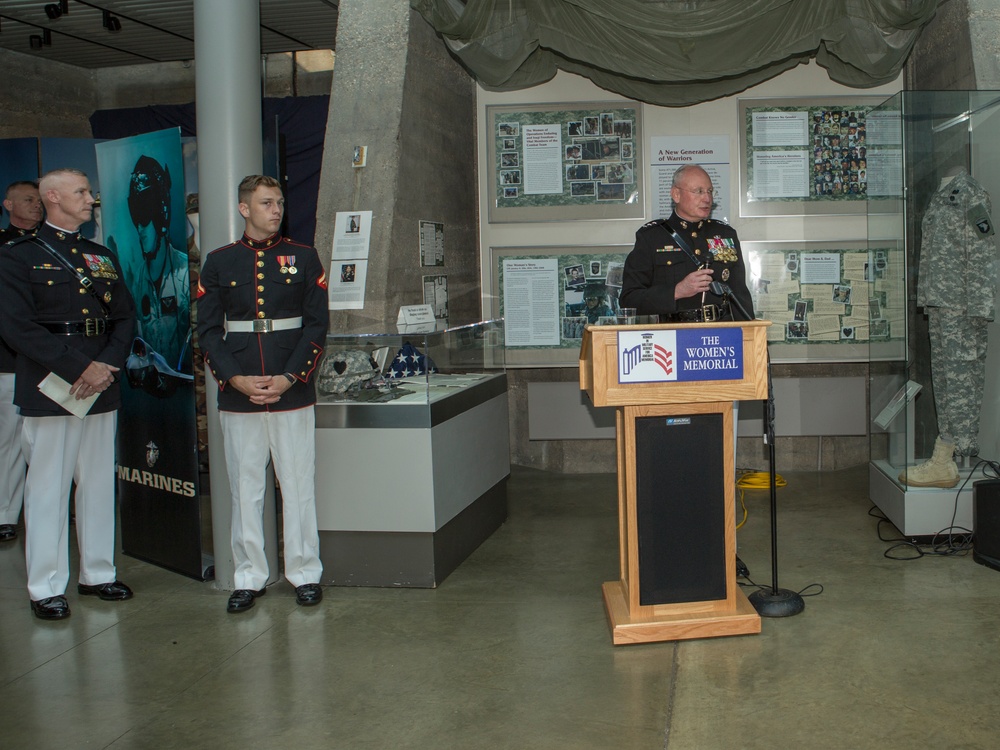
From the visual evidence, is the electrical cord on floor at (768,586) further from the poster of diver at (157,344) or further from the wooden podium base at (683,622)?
the poster of diver at (157,344)

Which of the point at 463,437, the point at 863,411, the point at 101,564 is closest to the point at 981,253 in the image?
the point at 863,411

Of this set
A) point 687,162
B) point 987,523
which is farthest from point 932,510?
point 687,162

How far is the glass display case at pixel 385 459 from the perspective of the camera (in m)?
4.16

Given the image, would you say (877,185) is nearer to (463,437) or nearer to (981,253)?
(981,253)

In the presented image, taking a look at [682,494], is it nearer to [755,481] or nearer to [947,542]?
[947,542]

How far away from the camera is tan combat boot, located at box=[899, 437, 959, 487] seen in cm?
473

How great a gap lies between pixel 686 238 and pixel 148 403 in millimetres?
2613

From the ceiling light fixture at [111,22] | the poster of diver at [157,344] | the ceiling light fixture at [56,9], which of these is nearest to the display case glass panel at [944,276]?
the poster of diver at [157,344]

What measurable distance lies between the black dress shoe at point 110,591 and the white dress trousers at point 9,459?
1522 mm

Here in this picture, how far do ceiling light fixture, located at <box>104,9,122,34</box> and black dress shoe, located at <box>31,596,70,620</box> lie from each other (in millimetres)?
5585

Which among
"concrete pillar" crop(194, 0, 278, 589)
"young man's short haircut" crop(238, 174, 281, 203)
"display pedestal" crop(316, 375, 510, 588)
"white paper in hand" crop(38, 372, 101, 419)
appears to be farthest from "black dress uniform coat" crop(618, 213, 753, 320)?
"white paper in hand" crop(38, 372, 101, 419)

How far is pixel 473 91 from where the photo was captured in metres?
6.66

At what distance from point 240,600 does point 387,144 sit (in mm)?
2575

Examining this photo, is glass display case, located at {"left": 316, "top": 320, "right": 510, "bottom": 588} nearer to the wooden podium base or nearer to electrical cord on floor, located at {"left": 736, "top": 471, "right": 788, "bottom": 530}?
the wooden podium base
